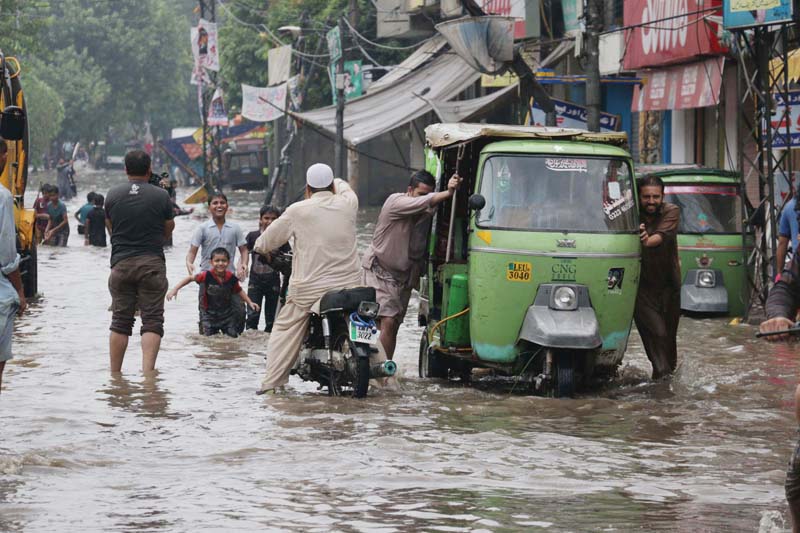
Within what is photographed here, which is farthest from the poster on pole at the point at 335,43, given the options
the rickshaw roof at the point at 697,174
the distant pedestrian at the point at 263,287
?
the distant pedestrian at the point at 263,287

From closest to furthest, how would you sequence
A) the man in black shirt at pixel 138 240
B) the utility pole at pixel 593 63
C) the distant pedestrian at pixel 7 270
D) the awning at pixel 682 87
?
1. the distant pedestrian at pixel 7 270
2. the man in black shirt at pixel 138 240
3. the utility pole at pixel 593 63
4. the awning at pixel 682 87

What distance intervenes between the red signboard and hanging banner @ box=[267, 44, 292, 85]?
58.0ft

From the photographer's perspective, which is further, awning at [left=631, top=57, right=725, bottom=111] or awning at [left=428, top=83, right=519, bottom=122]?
awning at [left=428, top=83, right=519, bottom=122]

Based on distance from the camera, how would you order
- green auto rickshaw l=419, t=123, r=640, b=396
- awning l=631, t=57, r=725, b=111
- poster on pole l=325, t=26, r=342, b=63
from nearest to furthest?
green auto rickshaw l=419, t=123, r=640, b=396
awning l=631, t=57, r=725, b=111
poster on pole l=325, t=26, r=342, b=63

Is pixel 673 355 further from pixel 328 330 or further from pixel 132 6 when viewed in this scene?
pixel 132 6

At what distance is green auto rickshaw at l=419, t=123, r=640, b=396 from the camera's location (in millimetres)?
11125

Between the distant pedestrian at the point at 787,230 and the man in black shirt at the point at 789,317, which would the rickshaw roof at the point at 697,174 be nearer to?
the distant pedestrian at the point at 787,230

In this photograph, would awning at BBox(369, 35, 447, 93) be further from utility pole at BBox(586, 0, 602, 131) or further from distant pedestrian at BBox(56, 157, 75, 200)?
utility pole at BBox(586, 0, 602, 131)

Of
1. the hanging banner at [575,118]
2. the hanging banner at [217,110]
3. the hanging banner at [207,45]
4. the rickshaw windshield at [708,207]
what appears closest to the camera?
the rickshaw windshield at [708,207]

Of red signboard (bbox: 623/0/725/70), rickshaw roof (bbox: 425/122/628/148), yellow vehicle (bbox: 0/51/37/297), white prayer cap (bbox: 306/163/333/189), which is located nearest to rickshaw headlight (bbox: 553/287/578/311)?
rickshaw roof (bbox: 425/122/628/148)

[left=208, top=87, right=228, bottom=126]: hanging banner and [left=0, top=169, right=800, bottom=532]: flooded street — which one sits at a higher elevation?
[left=208, top=87, right=228, bottom=126]: hanging banner

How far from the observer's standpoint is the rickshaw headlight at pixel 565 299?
11086 millimetres

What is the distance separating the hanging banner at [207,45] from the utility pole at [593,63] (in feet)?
93.7

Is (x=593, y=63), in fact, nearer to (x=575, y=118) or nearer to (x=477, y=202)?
(x=575, y=118)
